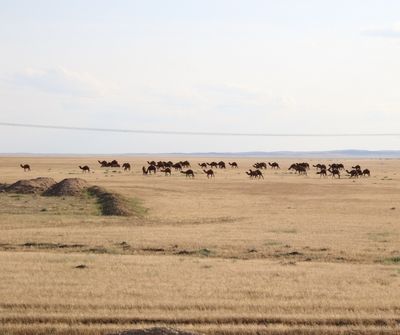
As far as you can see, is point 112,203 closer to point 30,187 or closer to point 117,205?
point 117,205

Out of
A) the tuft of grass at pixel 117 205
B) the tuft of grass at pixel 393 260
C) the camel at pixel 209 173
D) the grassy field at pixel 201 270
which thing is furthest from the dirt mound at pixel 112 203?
the camel at pixel 209 173

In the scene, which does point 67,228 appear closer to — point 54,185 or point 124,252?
point 124,252

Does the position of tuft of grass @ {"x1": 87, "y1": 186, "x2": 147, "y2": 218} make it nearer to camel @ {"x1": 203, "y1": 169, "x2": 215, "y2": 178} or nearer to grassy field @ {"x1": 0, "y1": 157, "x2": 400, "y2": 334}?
grassy field @ {"x1": 0, "y1": 157, "x2": 400, "y2": 334}

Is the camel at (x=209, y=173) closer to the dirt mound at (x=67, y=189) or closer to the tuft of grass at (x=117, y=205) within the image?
the dirt mound at (x=67, y=189)

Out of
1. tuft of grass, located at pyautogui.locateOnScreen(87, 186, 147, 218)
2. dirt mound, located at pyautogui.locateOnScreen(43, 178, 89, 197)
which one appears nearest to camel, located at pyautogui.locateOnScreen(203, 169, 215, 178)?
dirt mound, located at pyautogui.locateOnScreen(43, 178, 89, 197)

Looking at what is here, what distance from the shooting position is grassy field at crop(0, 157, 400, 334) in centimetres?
1423

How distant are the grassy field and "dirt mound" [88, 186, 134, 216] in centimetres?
71

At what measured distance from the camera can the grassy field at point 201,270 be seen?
14.2 metres

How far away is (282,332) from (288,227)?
63.5 feet

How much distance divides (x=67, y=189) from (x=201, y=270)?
30790 mm

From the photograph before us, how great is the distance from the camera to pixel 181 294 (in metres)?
16.7

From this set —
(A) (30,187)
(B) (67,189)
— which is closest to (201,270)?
(B) (67,189)

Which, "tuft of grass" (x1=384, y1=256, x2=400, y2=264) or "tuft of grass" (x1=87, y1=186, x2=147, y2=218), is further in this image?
"tuft of grass" (x1=87, y1=186, x2=147, y2=218)

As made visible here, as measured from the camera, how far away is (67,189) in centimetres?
4975
